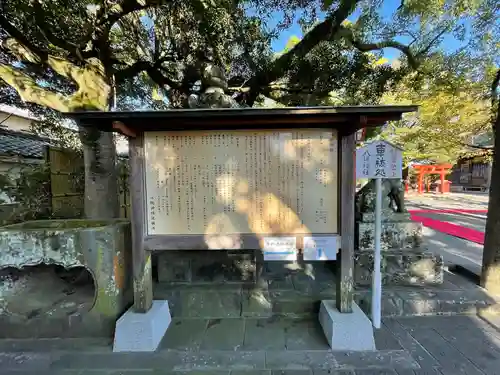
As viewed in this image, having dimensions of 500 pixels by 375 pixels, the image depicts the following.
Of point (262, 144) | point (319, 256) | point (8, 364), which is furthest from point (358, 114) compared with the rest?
point (8, 364)

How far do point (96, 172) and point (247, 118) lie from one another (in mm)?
3912

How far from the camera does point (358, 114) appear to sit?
96.3 inches

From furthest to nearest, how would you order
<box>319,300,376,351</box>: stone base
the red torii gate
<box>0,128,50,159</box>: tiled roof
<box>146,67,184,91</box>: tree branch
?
1. the red torii gate
2. <box>0,128,50,159</box>: tiled roof
3. <box>146,67,184,91</box>: tree branch
4. <box>319,300,376,351</box>: stone base

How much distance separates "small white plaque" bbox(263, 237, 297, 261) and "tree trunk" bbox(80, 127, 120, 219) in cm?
391

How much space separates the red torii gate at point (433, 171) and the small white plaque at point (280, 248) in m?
25.9

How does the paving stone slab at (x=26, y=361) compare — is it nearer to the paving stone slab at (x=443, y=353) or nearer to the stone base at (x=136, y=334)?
the stone base at (x=136, y=334)

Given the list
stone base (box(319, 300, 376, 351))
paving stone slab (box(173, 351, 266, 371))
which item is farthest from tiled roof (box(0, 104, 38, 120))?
stone base (box(319, 300, 376, 351))

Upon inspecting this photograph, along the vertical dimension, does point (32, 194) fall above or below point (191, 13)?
below

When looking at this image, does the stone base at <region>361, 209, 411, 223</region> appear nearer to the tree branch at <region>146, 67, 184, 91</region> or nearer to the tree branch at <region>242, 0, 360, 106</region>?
the tree branch at <region>242, 0, 360, 106</region>

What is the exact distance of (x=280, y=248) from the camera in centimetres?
276

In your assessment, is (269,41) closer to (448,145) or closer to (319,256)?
(319,256)

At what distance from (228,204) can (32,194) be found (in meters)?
5.40

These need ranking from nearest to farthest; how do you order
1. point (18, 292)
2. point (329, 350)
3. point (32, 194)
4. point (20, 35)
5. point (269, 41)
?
point (329, 350) < point (18, 292) < point (20, 35) < point (32, 194) < point (269, 41)

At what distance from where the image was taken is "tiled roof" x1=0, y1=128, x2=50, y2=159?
7.83 m
